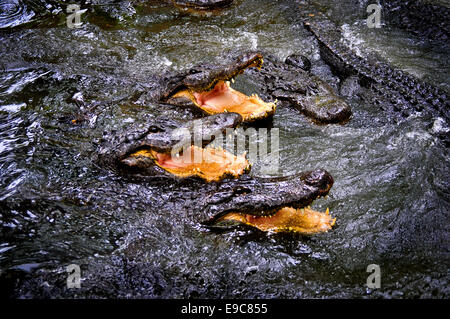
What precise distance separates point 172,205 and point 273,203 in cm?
87

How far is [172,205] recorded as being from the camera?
9.63 feet

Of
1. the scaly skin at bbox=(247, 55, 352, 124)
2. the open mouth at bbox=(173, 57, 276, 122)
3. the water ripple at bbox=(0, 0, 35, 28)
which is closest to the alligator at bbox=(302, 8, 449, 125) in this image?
the scaly skin at bbox=(247, 55, 352, 124)

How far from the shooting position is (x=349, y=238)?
2.86 metres

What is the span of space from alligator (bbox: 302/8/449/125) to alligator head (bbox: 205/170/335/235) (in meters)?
2.26

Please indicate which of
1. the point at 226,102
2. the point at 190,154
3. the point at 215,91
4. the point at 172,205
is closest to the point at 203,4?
the point at 215,91

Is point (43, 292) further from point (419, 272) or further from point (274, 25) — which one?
point (274, 25)

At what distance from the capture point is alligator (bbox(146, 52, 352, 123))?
402cm

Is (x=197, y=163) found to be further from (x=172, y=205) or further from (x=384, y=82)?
(x=384, y=82)

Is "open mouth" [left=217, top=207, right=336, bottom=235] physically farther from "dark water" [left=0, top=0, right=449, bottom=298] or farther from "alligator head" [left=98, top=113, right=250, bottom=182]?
"alligator head" [left=98, top=113, right=250, bottom=182]

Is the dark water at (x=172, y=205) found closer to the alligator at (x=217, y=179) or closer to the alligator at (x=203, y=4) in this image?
the alligator at (x=217, y=179)

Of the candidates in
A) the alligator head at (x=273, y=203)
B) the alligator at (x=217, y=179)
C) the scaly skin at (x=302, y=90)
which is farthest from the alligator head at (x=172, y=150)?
the scaly skin at (x=302, y=90)

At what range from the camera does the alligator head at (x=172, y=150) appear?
2.94m

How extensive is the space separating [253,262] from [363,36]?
518cm
